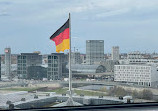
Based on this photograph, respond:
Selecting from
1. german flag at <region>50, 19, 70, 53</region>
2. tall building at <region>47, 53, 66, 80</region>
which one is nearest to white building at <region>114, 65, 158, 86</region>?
tall building at <region>47, 53, 66, 80</region>

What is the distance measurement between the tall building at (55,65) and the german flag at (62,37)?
930mm

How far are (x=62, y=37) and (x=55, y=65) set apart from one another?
46.5 inches

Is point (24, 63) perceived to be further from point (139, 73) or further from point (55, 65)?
point (139, 73)

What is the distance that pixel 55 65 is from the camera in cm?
428

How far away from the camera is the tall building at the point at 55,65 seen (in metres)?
4.16

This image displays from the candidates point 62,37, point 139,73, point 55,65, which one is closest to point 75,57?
point 55,65

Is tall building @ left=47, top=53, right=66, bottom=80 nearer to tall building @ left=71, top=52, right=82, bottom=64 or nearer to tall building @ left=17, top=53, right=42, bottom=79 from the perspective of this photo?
tall building @ left=17, top=53, right=42, bottom=79

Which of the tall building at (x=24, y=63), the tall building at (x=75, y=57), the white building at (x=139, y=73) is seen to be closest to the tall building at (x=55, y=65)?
the tall building at (x=24, y=63)

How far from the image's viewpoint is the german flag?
125 inches

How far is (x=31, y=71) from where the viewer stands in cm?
436

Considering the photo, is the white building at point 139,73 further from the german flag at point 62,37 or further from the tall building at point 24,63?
the german flag at point 62,37

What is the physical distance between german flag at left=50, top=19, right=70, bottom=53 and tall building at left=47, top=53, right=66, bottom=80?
93cm

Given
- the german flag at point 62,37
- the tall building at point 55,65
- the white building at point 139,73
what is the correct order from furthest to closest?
the white building at point 139,73, the tall building at point 55,65, the german flag at point 62,37

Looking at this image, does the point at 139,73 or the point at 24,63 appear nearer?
the point at 24,63
